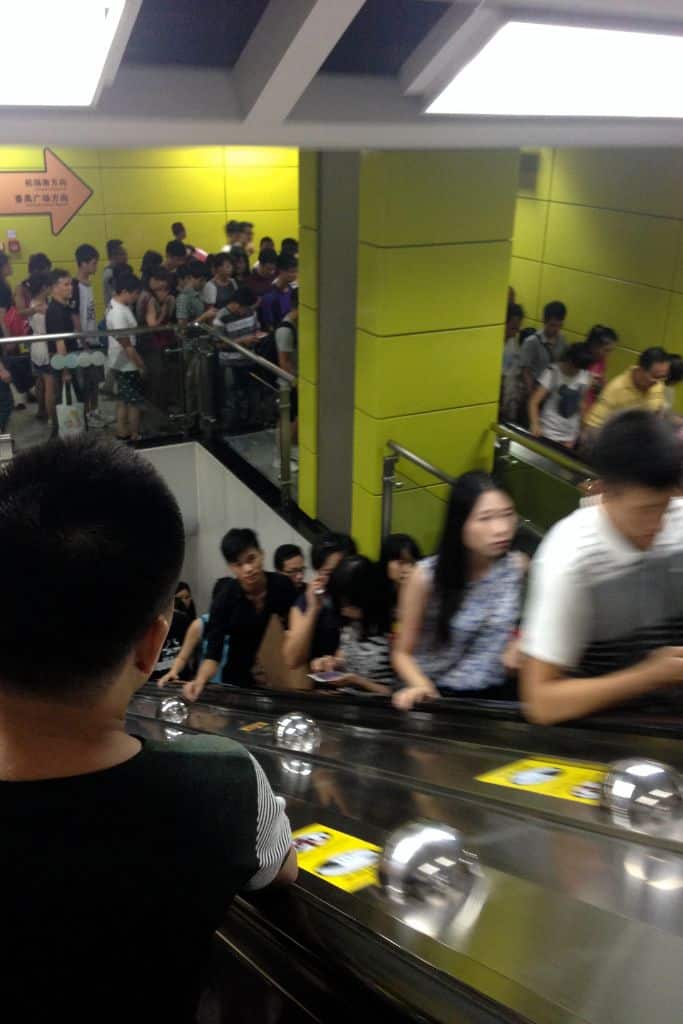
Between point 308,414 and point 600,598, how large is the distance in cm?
432

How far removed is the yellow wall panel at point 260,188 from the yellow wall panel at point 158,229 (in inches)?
12.9

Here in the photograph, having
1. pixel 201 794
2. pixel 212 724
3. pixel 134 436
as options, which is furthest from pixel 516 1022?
pixel 134 436

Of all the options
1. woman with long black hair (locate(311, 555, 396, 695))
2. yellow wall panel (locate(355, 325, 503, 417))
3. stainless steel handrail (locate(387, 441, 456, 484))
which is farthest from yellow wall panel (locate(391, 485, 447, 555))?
woman with long black hair (locate(311, 555, 396, 695))

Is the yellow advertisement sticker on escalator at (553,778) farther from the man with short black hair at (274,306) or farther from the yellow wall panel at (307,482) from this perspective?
the man with short black hair at (274,306)

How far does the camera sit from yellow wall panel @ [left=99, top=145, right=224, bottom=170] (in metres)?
10.2

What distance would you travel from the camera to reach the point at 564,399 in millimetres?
5652

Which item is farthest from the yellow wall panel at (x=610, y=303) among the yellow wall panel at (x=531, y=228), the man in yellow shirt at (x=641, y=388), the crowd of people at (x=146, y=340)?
the crowd of people at (x=146, y=340)

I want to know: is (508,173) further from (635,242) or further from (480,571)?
(480,571)

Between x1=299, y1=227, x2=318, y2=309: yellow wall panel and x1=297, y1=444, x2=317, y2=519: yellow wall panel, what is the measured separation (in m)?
1.08

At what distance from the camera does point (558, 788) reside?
4.77 ft

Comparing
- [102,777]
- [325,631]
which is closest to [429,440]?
[325,631]

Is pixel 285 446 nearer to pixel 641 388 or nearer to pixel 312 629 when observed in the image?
pixel 641 388

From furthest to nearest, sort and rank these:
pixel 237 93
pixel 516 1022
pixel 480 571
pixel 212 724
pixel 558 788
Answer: pixel 212 724 < pixel 237 93 < pixel 480 571 < pixel 558 788 < pixel 516 1022

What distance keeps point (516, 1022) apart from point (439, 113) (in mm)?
3091
